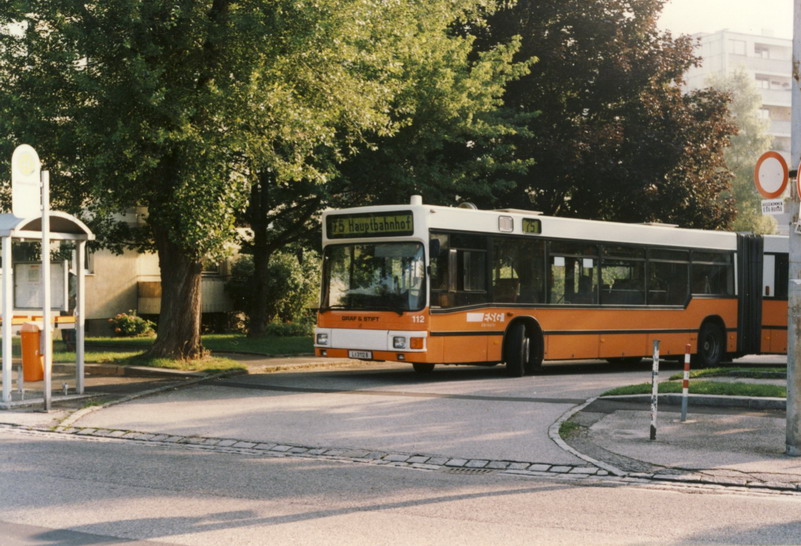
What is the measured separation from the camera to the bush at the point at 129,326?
2983cm

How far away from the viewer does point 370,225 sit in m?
17.6

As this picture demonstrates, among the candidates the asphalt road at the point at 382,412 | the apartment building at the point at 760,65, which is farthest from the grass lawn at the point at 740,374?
the apartment building at the point at 760,65

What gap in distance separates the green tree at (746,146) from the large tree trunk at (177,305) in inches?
2010

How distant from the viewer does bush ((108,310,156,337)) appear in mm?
29828

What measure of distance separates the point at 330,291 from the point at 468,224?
273cm

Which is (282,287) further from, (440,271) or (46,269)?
(46,269)

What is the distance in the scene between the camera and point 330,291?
1808cm

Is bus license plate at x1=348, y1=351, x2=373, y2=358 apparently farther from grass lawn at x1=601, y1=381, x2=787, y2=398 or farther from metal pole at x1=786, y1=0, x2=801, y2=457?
metal pole at x1=786, y1=0, x2=801, y2=457

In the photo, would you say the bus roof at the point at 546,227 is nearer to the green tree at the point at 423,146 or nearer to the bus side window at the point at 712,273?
the bus side window at the point at 712,273

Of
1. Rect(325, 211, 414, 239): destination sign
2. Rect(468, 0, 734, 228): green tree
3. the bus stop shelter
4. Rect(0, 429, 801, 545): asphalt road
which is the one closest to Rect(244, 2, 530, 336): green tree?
Rect(325, 211, 414, 239): destination sign

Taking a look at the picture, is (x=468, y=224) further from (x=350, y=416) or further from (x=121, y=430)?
(x=121, y=430)

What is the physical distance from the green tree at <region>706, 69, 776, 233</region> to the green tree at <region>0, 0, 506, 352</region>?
51055 mm

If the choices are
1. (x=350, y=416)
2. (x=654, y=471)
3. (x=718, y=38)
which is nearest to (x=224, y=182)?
(x=350, y=416)

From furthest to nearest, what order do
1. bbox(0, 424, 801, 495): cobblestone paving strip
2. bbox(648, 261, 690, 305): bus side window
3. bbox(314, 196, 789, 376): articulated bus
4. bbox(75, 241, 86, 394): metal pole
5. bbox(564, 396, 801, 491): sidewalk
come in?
bbox(648, 261, 690, 305): bus side window < bbox(314, 196, 789, 376): articulated bus < bbox(75, 241, 86, 394): metal pole < bbox(564, 396, 801, 491): sidewalk < bbox(0, 424, 801, 495): cobblestone paving strip
